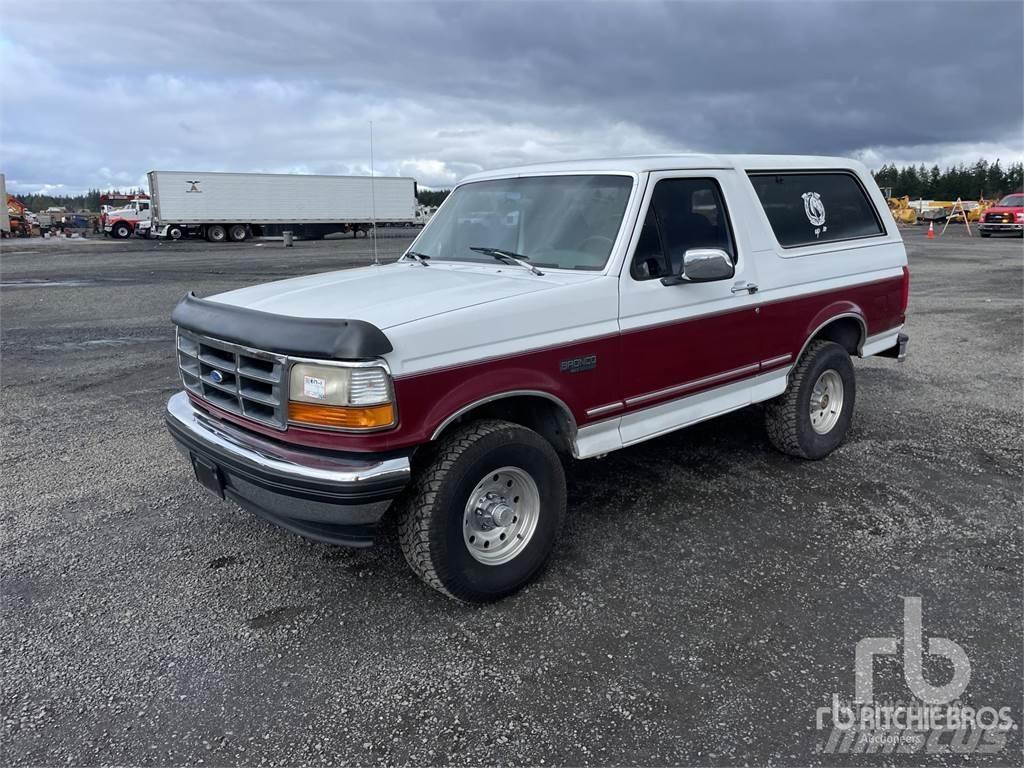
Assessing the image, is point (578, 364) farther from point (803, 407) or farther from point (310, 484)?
point (803, 407)

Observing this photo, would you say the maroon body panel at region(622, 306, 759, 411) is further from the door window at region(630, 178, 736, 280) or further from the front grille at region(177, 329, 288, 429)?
the front grille at region(177, 329, 288, 429)

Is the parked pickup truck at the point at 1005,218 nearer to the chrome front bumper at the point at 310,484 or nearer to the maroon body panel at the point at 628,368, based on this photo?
the maroon body panel at the point at 628,368

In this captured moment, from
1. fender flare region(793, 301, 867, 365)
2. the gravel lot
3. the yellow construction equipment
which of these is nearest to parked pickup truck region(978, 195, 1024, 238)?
the yellow construction equipment

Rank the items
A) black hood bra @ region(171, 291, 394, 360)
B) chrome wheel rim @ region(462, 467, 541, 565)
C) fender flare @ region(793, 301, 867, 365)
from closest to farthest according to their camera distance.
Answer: black hood bra @ region(171, 291, 394, 360) → chrome wheel rim @ region(462, 467, 541, 565) → fender flare @ region(793, 301, 867, 365)

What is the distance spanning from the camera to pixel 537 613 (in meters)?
3.59

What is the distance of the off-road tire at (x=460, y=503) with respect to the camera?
3332 mm

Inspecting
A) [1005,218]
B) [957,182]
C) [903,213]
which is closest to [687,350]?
[1005,218]

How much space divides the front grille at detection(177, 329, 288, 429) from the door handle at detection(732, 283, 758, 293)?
2716 mm

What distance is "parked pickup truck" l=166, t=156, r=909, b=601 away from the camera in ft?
10.5

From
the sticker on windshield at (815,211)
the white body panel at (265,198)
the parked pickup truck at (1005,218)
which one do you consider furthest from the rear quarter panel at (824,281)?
the white body panel at (265,198)

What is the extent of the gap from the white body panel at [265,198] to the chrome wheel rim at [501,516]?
36353mm

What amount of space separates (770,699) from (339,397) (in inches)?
81.5

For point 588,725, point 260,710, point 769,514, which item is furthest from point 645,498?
point 260,710

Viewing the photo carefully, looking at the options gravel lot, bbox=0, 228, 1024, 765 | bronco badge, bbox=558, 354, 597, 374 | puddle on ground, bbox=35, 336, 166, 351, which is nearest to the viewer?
gravel lot, bbox=0, 228, 1024, 765
